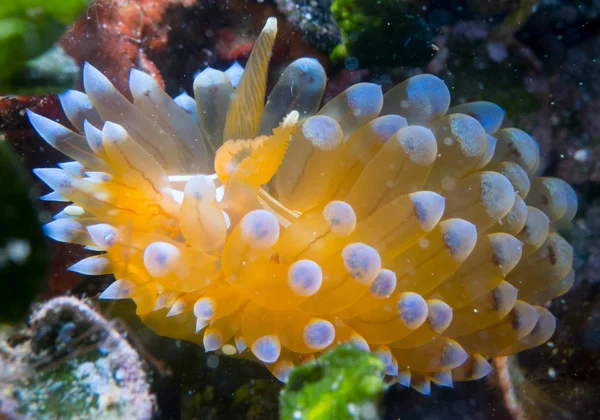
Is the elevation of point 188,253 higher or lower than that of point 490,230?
higher

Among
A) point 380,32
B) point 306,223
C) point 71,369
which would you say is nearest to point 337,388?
point 306,223

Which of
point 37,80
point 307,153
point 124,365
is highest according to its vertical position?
point 37,80

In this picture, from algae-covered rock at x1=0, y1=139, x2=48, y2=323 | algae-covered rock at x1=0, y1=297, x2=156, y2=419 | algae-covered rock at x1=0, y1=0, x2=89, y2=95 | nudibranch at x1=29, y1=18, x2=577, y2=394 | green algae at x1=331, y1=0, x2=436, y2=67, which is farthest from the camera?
green algae at x1=331, y1=0, x2=436, y2=67

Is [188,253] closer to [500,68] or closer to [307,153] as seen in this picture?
[307,153]

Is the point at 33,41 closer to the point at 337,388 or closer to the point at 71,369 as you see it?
the point at 71,369

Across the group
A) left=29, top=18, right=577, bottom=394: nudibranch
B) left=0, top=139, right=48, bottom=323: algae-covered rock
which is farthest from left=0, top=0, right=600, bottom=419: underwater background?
left=29, top=18, right=577, bottom=394: nudibranch

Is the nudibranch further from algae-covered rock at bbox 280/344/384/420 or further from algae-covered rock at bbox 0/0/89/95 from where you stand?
algae-covered rock at bbox 0/0/89/95

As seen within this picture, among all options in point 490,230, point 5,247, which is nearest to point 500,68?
point 490,230
